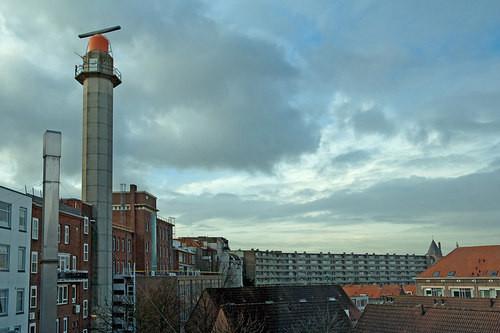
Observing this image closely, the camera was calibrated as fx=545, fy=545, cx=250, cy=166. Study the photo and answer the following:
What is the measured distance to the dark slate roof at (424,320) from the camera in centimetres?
3380

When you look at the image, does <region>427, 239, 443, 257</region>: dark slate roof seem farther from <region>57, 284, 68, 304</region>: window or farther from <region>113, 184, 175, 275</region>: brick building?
<region>57, 284, 68, 304</region>: window

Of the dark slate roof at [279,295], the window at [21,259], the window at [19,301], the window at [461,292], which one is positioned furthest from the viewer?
the window at [461,292]

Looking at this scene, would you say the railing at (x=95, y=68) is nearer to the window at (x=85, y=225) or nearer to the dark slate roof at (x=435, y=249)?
the window at (x=85, y=225)

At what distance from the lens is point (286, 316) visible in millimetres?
48469

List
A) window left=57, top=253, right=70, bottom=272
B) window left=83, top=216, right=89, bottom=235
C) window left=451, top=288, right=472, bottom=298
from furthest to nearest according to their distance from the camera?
window left=451, top=288, right=472, bottom=298, window left=83, top=216, right=89, bottom=235, window left=57, top=253, right=70, bottom=272

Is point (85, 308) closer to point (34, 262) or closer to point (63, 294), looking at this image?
point (63, 294)

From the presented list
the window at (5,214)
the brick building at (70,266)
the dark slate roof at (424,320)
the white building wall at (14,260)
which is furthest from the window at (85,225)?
the dark slate roof at (424,320)

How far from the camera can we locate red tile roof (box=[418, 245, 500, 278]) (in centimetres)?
7719

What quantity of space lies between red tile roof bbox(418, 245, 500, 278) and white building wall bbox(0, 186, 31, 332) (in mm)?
61141

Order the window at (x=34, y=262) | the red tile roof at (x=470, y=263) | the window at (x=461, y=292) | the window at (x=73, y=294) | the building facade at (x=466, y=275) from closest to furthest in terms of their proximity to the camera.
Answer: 1. the window at (x=34, y=262)
2. the window at (x=73, y=294)
3. the building facade at (x=466, y=275)
4. the red tile roof at (x=470, y=263)
5. the window at (x=461, y=292)

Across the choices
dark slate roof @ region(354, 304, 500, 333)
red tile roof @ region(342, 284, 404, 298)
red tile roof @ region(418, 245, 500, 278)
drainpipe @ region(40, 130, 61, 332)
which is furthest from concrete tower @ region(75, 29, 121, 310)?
red tile roof @ region(342, 284, 404, 298)

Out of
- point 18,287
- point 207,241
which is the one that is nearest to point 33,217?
point 18,287

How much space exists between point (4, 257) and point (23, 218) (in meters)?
3.60

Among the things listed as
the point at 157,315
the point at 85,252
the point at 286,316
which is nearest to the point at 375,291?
the point at 286,316
